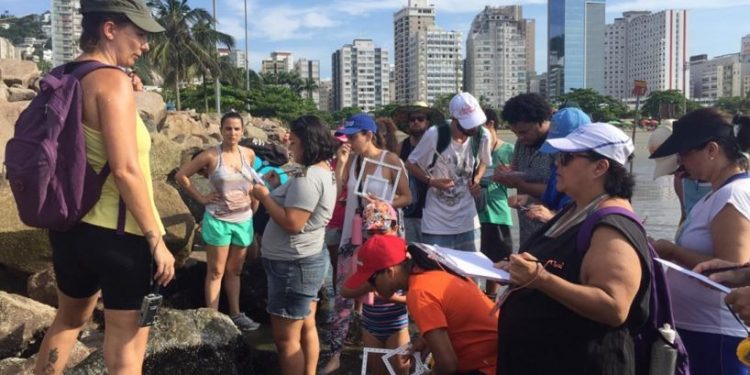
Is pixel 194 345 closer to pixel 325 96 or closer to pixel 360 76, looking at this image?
pixel 360 76

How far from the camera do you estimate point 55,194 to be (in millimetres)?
2619

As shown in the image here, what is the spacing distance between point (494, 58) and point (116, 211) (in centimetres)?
11289

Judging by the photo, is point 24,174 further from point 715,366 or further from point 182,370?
point 715,366

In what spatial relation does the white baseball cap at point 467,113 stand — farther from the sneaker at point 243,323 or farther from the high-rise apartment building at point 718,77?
the high-rise apartment building at point 718,77

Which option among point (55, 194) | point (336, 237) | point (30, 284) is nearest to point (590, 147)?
point (55, 194)

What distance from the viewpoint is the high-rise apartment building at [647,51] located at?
98688 millimetres

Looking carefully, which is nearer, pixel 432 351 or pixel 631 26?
pixel 432 351

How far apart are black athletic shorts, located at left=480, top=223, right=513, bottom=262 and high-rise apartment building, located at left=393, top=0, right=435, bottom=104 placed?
10015 cm

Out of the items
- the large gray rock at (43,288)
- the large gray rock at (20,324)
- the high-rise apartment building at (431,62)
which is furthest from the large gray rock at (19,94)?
the high-rise apartment building at (431,62)

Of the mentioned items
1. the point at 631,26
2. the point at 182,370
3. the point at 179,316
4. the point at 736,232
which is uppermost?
the point at 631,26

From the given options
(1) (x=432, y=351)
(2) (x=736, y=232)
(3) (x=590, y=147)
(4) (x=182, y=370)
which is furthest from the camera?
(4) (x=182, y=370)

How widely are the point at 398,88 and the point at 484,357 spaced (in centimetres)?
11151

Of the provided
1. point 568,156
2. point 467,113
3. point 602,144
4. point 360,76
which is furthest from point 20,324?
point 360,76

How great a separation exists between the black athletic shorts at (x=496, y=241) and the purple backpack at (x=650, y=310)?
315 centimetres
